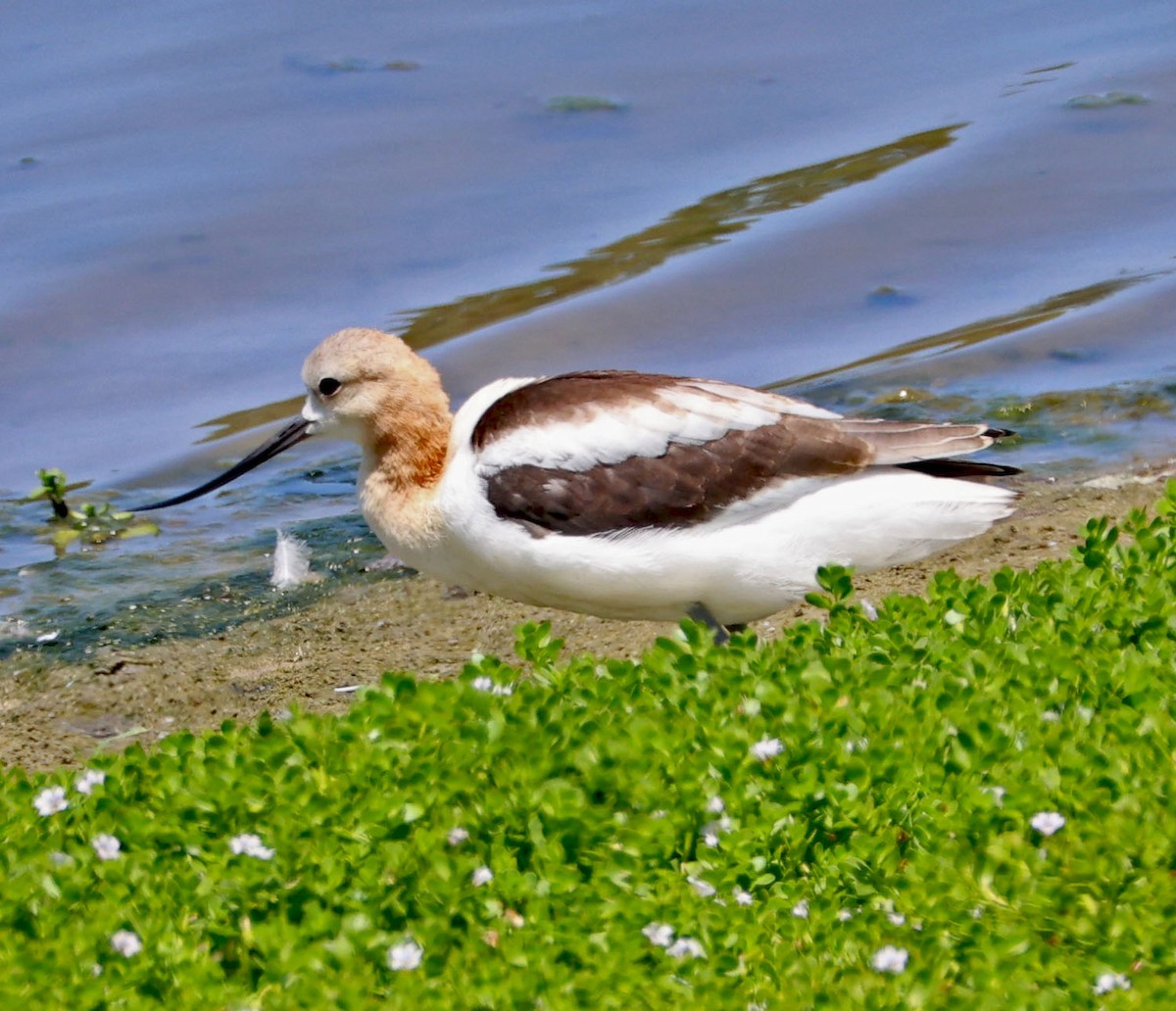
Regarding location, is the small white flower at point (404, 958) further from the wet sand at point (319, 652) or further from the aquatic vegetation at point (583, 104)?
the aquatic vegetation at point (583, 104)

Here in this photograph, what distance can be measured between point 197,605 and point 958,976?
15.7 ft

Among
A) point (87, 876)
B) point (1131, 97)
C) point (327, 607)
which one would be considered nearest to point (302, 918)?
point (87, 876)

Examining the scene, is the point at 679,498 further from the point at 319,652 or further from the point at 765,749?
the point at 765,749

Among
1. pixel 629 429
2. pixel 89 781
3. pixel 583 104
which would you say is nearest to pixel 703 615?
pixel 629 429

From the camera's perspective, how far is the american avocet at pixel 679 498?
21.2 ft

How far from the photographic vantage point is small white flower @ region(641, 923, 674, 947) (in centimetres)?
413

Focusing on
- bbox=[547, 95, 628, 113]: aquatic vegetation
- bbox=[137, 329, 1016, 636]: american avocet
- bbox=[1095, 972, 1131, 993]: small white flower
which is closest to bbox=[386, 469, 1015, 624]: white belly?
bbox=[137, 329, 1016, 636]: american avocet

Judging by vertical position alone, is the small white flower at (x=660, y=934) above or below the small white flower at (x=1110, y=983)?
above

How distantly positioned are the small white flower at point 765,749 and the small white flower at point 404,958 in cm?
105

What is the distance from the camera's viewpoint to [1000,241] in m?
12.0

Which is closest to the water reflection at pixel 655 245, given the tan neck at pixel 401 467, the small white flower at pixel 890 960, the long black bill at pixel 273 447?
the long black bill at pixel 273 447

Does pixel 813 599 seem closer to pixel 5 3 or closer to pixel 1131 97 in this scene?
pixel 1131 97

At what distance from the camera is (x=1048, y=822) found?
4.24 metres

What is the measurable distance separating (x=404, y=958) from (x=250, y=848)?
552mm
